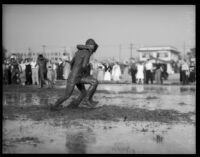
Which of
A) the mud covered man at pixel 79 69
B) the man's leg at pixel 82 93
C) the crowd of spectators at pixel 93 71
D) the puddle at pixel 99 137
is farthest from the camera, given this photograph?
the crowd of spectators at pixel 93 71

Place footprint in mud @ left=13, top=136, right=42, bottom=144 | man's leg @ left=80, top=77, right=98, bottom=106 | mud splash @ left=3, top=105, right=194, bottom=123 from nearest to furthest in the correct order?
footprint in mud @ left=13, top=136, right=42, bottom=144, mud splash @ left=3, top=105, right=194, bottom=123, man's leg @ left=80, top=77, right=98, bottom=106

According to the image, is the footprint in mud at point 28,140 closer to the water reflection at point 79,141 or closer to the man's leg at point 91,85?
the water reflection at point 79,141

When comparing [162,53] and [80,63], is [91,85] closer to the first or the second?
[80,63]

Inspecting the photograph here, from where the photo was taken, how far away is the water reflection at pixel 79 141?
21.2ft

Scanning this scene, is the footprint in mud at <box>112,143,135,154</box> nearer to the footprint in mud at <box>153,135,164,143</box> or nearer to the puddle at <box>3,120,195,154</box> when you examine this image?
the puddle at <box>3,120,195,154</box>

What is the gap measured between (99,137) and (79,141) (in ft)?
1.62

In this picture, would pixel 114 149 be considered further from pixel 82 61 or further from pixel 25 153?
pixel 82 61

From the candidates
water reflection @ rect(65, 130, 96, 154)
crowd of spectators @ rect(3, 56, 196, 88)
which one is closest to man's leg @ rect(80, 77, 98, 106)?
water reflection @ rect(65, 130, 96, 154)

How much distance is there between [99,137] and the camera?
738 centimetres

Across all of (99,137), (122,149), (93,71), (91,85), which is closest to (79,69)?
(91,85)

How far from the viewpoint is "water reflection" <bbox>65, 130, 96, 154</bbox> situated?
6.45 m

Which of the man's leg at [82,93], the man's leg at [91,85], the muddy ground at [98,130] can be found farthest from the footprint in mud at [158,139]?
the man's leg at [82,93]
